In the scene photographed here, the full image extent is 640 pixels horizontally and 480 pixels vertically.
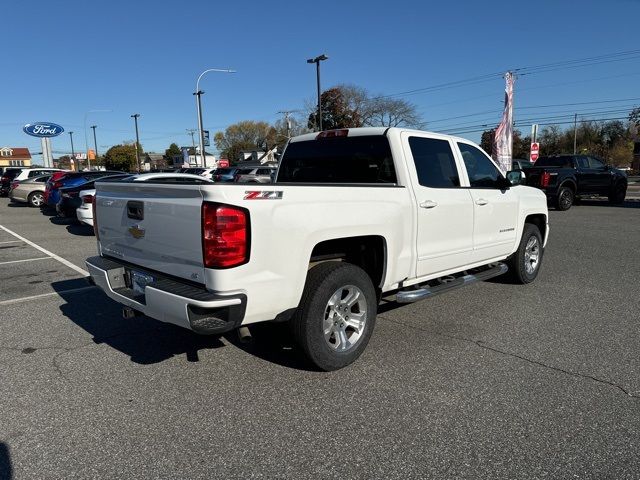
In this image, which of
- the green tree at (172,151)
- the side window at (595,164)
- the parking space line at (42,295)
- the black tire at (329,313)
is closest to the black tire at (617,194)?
the side window at (595,164)

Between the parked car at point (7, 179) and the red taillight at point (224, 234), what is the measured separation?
28.0 m

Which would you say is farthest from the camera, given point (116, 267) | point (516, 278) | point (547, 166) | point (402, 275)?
point (547, 166)

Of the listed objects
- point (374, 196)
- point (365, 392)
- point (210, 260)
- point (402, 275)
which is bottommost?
point (365, 392)

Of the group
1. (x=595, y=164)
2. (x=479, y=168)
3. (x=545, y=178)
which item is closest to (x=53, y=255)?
(x=479, y=168)

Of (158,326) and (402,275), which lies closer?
(402,275)

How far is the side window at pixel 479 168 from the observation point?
5.18m

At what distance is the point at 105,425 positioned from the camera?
297 centimetres

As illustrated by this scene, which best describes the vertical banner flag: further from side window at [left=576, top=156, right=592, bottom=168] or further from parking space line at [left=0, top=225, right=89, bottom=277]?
parking space line at [left=0, top=225, right=89, bottom=277]

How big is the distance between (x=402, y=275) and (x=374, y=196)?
84cm

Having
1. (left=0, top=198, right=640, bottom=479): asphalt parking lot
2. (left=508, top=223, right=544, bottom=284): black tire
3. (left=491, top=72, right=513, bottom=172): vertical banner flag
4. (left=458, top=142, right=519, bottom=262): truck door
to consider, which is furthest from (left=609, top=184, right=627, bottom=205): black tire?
(left=458, top=142, right=519, bottom=262): truck door

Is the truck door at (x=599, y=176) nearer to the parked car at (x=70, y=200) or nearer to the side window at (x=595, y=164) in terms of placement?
the side window at (x=595, y=164)

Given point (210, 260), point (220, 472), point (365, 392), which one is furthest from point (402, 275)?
point (220, 472)

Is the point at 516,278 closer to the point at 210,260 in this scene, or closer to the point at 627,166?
the point at 210,260

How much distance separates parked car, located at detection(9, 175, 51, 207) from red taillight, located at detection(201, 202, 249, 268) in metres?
20.1
